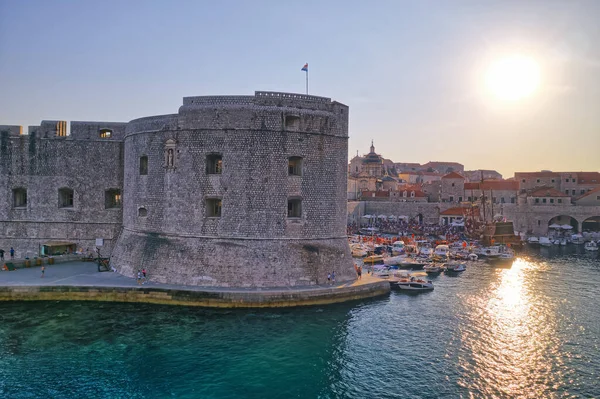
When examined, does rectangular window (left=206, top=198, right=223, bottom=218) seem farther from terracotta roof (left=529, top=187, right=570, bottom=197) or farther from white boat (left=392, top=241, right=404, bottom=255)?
terracotta roof (left=529, top=187, right=570, bottom=197)

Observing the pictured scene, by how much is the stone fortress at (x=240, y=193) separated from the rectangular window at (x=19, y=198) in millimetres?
7386

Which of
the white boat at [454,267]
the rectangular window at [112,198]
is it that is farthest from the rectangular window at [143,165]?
the white boat at [454,267]

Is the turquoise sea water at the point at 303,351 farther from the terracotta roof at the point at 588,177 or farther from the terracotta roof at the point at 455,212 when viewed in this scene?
the terracotta roof at the point at 588,177

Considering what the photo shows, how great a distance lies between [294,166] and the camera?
23406mm

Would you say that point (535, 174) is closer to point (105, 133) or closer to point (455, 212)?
point (455, 212)

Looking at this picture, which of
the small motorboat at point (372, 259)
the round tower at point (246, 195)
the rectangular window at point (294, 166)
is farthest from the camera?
the small motorboat at point (372, 259)

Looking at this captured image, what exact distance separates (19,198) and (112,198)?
18.2 feet

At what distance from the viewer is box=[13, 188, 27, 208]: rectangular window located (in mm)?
27469

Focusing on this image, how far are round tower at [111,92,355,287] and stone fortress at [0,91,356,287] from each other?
5 cm

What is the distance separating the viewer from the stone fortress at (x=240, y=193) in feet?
71.6

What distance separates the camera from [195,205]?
890 inches

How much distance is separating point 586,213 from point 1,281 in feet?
207

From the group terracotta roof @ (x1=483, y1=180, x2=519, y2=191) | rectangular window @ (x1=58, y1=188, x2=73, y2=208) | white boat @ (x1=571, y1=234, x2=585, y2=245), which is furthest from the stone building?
rectangular window @ (x1=58, y1=188, x2=73, y2=208)

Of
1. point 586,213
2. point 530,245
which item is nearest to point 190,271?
point 530,245
